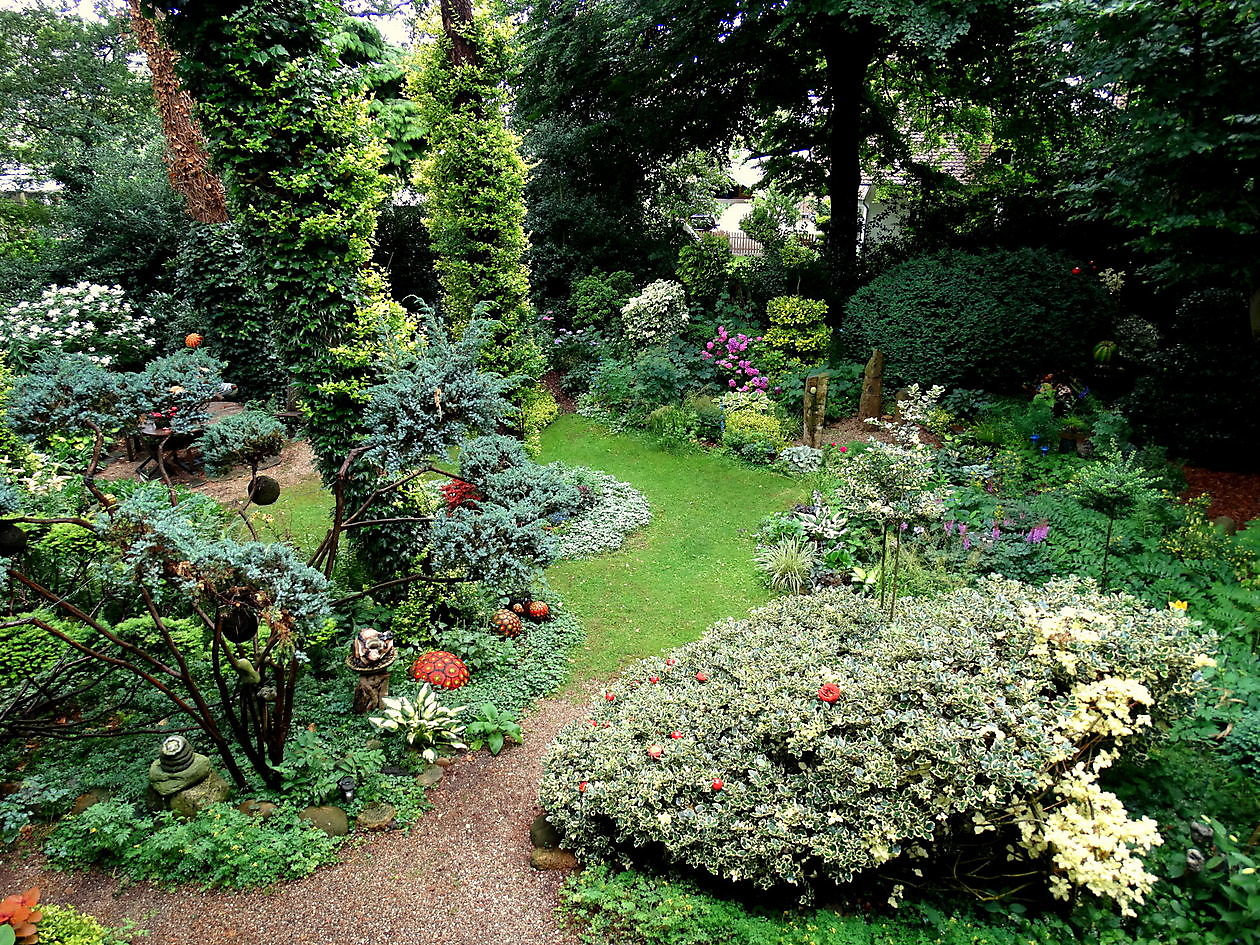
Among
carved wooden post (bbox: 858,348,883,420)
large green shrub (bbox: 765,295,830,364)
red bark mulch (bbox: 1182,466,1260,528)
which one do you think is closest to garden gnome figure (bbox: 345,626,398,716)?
red bark mulch (bbox: 1182,466,1260,528)

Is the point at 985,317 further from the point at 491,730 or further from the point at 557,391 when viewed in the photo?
the point at 491,730

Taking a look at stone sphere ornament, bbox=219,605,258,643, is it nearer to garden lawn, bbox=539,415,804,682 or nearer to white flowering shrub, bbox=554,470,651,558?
garden lawn, bbox=539,415,804,682

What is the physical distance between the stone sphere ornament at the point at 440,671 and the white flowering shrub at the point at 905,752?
1.31 metres

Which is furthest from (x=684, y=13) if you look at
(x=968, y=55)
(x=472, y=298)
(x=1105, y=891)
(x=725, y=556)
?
(x=1105, y=891)

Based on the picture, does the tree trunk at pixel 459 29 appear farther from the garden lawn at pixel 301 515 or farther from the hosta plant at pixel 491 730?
the hosta plant at pixel 491 730

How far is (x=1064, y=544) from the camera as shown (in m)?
5.95

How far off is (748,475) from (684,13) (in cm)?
831

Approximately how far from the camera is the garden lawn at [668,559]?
251 inches

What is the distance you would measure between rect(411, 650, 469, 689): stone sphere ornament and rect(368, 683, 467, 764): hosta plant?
298 mm

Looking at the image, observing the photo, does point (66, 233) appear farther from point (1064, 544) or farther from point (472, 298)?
point (1064, 544)

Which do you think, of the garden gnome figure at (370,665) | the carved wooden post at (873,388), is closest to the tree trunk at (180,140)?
the garden gnome figure at (370,665)

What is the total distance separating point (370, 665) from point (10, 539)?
2313mm

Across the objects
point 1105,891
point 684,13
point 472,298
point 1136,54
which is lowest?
point 1105,891

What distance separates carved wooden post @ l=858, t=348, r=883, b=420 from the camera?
1050 cm
